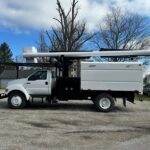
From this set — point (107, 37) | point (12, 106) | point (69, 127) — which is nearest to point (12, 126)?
point (69, 127)

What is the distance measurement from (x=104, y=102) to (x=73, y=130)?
6.66 m

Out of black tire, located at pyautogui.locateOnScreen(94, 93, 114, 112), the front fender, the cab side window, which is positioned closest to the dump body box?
black tire, located at pyautogui.locateOnScreen(94, 93, 114, 112)

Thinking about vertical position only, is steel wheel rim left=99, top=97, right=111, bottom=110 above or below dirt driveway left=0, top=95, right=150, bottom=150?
above

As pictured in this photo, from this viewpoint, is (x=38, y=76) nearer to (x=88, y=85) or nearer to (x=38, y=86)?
(x=38, y=86)

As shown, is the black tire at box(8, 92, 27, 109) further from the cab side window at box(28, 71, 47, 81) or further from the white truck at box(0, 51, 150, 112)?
the cab side window at box(28, 71, 47, 81)

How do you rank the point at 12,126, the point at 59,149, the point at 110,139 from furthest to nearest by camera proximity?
the point at 12,126, the point at 110,139, the point at 59,149

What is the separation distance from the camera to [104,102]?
1939cm

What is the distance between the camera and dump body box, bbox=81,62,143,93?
18875 millimetres

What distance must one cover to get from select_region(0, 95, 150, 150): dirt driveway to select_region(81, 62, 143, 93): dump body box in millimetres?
1295

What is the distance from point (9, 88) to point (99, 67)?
469 cm

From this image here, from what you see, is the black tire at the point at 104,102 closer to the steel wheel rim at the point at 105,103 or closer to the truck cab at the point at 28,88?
the steel wheel rim at the point at 105,103

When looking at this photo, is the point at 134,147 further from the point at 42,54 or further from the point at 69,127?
the point at 42,54

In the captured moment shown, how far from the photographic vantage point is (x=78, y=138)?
11422 millimetres

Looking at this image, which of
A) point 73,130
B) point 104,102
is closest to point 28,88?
point 104,102
